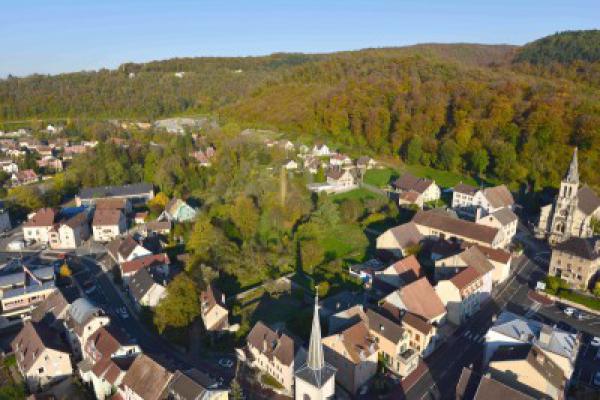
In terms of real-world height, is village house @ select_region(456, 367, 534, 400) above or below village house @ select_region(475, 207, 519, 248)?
below

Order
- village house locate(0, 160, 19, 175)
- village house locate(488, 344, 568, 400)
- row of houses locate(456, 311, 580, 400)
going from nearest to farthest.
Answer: row of houses locate(456, 311, 580, 400) → village house locate(488, 344, 568, 400) → village house locate(0, 160, 19, 175)

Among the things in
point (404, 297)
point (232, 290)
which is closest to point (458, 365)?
point (404, 297)

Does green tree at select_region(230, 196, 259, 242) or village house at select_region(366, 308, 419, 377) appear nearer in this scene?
village house at select_region(366, 308, 419, 377)

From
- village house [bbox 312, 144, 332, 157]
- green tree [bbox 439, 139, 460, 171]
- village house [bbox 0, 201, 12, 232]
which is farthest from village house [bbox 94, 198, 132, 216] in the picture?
green tree [bbox 439, 139, 460, 171]

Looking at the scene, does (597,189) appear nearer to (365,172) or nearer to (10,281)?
(365,172)

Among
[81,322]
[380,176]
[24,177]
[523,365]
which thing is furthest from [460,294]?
[24,177]

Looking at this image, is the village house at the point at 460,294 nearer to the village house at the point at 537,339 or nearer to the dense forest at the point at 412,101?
the village house at the point at 537,339

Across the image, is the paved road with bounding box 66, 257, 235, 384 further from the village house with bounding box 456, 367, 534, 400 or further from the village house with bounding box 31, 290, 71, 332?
the village house with bounding box 456, 367, 534, 400
